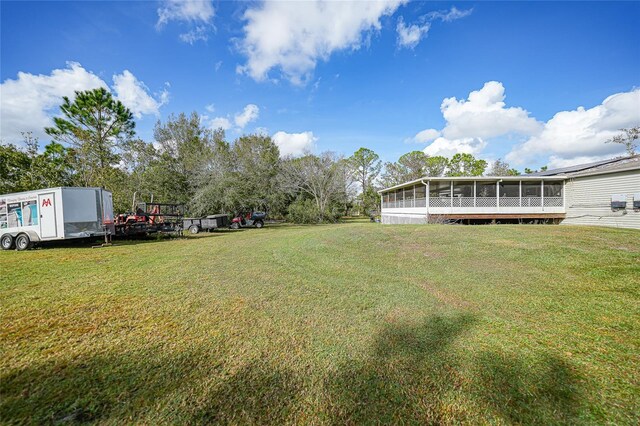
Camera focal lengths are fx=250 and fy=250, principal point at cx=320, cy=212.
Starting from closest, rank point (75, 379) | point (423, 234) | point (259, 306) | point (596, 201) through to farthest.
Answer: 1. point (75, 379)
2. point (259, 306)
3. point (423, 234)
4. point (596, 201)

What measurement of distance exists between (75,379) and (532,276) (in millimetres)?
6890

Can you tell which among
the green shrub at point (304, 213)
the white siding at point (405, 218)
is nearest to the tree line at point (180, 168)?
the green shrub at point (304, 213)

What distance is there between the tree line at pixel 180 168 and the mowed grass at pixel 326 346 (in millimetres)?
15269

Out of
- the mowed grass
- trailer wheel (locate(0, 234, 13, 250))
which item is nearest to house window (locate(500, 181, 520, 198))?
the mowed grass

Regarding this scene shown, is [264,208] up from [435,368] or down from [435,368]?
up

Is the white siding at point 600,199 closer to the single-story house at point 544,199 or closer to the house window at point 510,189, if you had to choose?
the single-story house at point 544,199

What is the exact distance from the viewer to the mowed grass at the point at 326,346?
1.86 meters

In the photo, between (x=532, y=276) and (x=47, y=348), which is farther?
(x=532, y=276)

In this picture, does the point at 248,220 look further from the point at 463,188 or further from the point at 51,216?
the point at 463,188

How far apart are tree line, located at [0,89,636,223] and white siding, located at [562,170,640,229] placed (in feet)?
57.5

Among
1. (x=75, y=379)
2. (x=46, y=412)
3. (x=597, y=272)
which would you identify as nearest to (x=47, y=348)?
(x=75, y=379)

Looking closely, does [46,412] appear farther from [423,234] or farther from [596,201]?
[596,201]

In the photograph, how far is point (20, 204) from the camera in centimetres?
947

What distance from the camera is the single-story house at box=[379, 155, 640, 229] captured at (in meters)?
12.5
